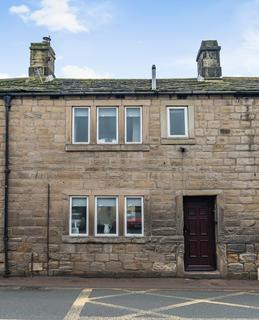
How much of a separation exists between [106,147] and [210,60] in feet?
17.0

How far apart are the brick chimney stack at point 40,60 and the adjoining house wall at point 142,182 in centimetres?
201

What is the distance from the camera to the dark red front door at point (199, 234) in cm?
1284

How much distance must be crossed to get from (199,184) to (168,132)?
1934mm

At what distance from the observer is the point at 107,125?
1327cm

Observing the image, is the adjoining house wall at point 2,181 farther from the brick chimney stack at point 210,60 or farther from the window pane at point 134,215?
the brick chimney stack at point 210,60

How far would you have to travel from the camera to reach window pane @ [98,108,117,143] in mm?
13182

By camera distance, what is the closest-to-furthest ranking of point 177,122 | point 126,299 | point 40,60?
1. point 126,299
2. point 177,122
3. point 40,60

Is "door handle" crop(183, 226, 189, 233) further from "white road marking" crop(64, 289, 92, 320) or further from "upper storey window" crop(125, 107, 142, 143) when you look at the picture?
"white road marking" crop(64, 289, 92, 320)

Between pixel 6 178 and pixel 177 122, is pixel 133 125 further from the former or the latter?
pixel 6 178

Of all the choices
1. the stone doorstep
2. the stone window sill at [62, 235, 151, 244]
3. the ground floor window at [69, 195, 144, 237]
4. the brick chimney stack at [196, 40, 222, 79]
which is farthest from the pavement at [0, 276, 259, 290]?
the brick chimney stack at [196, 40, 222, 79]

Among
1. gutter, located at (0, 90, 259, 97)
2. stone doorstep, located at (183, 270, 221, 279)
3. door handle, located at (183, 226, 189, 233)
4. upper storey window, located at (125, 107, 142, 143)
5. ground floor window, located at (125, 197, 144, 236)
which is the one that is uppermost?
gutter, located at (0, 90, 259, 97)

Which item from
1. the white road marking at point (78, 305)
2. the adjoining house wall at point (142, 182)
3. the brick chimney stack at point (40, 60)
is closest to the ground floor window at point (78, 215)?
the adjoining house wall at point (142, 182)

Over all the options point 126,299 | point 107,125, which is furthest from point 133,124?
point 126,299

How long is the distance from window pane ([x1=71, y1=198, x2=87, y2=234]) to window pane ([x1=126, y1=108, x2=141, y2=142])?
100 inches
